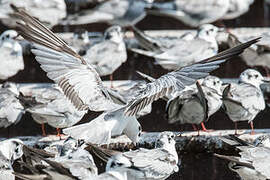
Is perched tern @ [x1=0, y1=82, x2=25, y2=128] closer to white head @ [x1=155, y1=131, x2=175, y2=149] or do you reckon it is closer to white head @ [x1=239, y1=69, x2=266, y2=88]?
white head @ [x1=155, y1=131, x2=175, y2=149]

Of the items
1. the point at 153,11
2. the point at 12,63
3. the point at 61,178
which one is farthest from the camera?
the point at 153,11

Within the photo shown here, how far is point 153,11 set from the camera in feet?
34.8

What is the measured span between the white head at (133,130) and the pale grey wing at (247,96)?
0.94 meters

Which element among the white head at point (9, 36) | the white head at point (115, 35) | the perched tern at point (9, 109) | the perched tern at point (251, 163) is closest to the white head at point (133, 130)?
the perched tern at point (251, 163)

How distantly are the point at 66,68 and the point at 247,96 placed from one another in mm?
1620

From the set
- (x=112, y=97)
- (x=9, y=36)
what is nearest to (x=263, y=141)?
(x=112, y=97)

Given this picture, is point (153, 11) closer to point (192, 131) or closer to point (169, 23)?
point (169, 23)

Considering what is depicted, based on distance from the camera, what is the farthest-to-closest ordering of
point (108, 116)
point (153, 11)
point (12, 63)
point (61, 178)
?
point (153, 11)
point (12, 63)
point (108, 116)
point (61, 178)

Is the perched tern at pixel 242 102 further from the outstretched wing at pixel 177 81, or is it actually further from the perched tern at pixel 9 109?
the perched tern at pixel 9 109

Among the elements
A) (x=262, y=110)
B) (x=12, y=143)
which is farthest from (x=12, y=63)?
(x=262, y=110)

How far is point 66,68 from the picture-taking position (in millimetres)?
6887

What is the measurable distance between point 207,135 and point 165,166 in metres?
1.18

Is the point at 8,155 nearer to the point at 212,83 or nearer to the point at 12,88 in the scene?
the point at 12,88

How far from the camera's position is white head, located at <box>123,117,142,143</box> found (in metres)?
6.97
